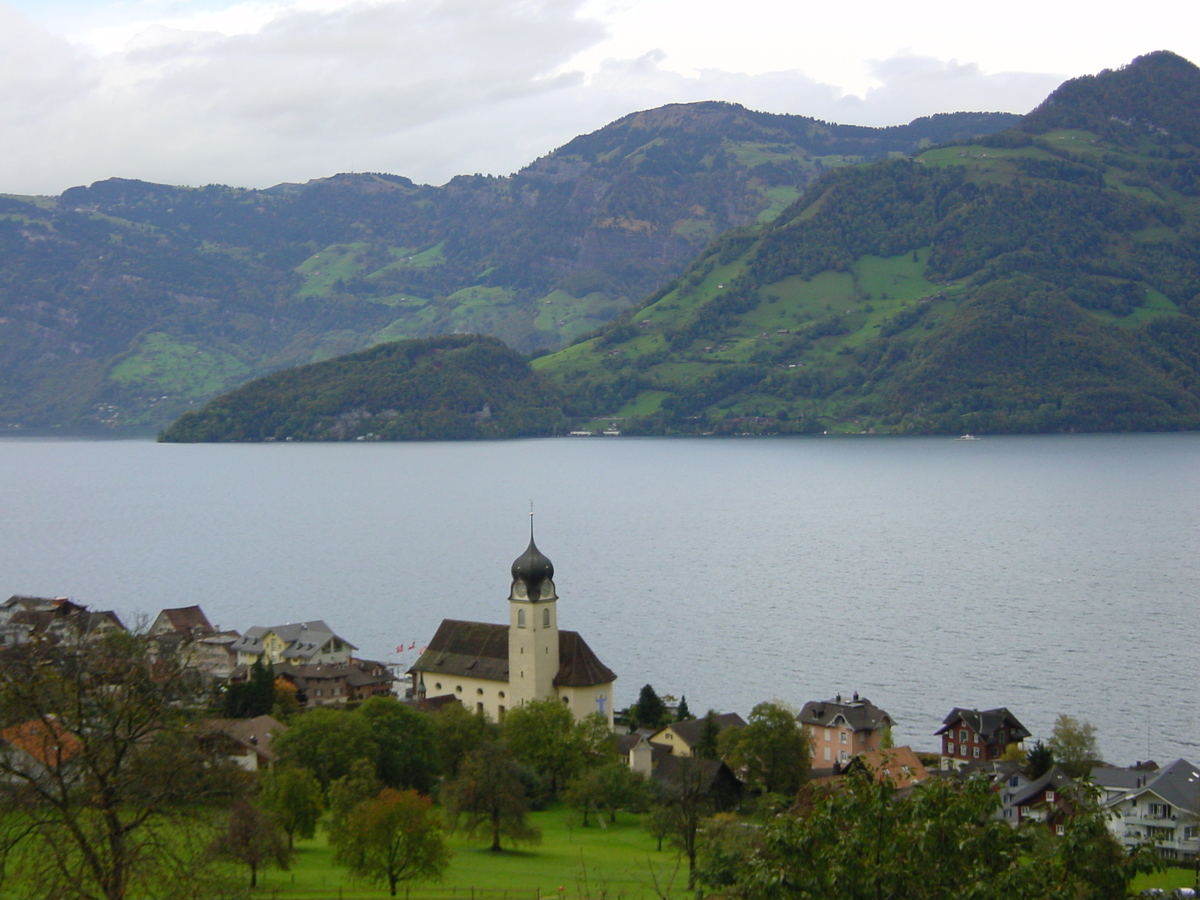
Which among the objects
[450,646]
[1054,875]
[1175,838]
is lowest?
[1175,838]

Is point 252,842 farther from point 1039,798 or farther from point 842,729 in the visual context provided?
point 842,729

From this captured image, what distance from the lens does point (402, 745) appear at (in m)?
47.2

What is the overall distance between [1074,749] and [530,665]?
73.8 ft

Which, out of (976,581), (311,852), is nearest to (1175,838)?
(311,852)

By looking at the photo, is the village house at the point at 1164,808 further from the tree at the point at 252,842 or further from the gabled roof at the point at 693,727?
the tree at the point at 252,842

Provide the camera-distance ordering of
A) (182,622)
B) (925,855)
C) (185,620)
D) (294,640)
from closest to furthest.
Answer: (925,855), (294,640), (182,622), (185,620)

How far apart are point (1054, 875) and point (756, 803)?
32.5 metres

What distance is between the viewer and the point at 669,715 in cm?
6094

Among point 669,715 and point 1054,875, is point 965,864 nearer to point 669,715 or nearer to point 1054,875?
point 1054,875

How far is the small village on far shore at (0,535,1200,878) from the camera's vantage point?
44219 mm

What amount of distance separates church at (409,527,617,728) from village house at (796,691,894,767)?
8.92m

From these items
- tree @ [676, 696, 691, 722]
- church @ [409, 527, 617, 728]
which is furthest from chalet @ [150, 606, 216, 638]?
tree @ [676, 696, 691, 722]

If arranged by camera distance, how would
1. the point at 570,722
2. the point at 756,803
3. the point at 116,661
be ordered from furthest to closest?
the point at 570,722 < the point at 756,803 < the point at 116,661

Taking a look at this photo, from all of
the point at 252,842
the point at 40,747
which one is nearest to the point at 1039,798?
the point at 252,842
